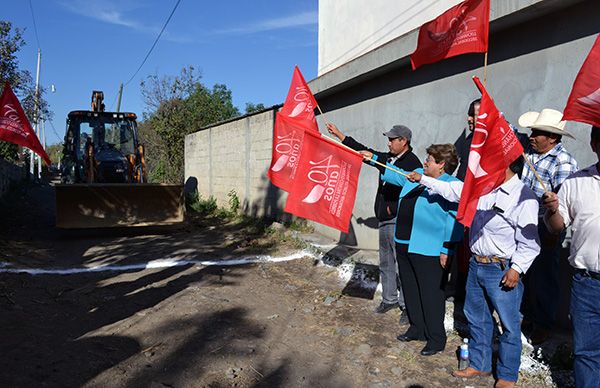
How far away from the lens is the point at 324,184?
15.2 feet

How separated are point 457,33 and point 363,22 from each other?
6.23 m

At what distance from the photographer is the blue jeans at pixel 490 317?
128 inches

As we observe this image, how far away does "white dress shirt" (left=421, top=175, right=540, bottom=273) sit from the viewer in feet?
10.3

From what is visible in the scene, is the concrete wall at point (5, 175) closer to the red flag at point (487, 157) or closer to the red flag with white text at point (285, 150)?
the red flag with white text at point (285, 150)

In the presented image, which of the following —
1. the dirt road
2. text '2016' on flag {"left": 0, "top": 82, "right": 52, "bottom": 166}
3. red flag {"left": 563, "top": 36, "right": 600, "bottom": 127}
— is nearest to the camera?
red flag {"left": 563, "top": 36, "right": 600, "bottom": 127}

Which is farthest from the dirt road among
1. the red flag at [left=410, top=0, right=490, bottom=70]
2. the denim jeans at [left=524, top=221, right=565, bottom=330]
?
the red flag at [left=410, top=0, right=490, bottom=70]

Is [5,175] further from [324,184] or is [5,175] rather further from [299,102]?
[324,184]

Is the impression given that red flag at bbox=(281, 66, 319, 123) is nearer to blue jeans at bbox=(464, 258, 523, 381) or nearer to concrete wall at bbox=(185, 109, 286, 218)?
blue jeans at bbox=(464, 258, 523, 381)

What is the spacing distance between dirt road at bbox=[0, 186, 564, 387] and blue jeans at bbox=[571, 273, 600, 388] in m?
0.78

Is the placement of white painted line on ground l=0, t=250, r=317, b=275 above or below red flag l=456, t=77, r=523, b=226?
below

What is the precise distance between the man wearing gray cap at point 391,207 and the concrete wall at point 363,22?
3380mm

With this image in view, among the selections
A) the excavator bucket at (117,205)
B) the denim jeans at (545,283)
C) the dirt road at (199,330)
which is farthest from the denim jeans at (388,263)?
the excavator bucket at (117,205)

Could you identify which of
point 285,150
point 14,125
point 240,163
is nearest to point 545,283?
point 285,150

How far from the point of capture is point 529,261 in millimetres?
3135
